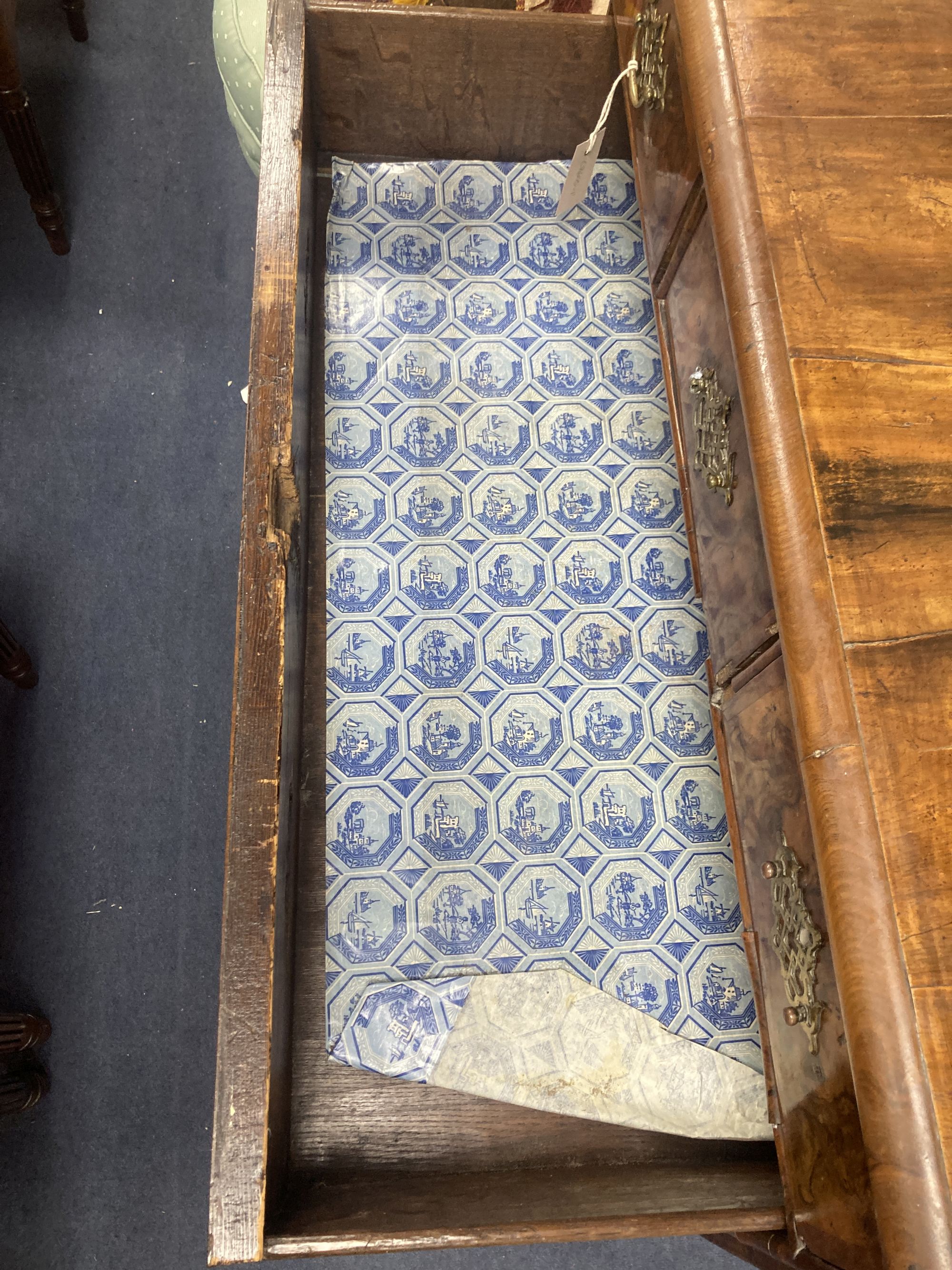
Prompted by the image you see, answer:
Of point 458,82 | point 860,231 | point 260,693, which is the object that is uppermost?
point 458,82

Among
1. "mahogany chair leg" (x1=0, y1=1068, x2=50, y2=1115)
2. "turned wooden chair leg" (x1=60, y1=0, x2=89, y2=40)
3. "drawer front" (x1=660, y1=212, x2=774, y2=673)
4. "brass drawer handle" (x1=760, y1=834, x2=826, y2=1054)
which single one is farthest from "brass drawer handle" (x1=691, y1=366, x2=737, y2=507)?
"turned wooden chair leg" (x1=60, y1=0, x2=89, y2=40)

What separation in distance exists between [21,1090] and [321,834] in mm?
771

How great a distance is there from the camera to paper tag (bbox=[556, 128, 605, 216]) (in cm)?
116

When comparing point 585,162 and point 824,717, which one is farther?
point 585,162

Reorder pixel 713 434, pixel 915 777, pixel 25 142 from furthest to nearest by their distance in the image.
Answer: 1. pixel 25 142
2. pixel 713 434
3. pixel 915 777

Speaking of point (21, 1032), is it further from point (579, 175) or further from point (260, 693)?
point (579, 175)

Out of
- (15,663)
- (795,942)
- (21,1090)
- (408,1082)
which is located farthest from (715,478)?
(21,1090)

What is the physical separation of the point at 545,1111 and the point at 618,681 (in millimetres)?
493

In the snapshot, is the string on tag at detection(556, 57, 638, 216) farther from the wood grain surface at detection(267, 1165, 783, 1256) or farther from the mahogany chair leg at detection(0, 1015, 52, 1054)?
the mahogany chair leg at detection(0, 1015, 52, 1054)

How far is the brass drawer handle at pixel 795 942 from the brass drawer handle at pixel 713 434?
37cm

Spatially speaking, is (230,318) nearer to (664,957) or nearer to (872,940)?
(664,957)

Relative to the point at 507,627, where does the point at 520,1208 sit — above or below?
below

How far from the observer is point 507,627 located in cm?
115

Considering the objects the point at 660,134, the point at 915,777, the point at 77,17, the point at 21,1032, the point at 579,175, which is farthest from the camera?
the point at 77,17
